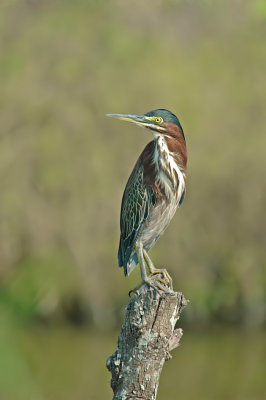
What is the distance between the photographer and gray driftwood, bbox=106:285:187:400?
12.3 ft

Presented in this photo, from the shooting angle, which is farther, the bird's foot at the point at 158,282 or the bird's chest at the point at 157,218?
the bird's chest at the point at 157,218

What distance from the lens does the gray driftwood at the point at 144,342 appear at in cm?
376

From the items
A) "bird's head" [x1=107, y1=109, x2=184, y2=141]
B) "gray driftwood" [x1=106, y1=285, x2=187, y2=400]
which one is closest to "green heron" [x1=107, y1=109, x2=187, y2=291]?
"bird's head" [x1=107, y1=109, x2=184, y2=141]

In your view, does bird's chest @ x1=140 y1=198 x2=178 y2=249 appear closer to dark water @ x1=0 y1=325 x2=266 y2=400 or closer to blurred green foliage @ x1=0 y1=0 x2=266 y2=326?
dark water @ x1=0 y1=325 x2=266 y2=400

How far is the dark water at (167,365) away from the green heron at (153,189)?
293 inches

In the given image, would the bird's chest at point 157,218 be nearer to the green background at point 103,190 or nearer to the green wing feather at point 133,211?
the green wing feather at point 133,211

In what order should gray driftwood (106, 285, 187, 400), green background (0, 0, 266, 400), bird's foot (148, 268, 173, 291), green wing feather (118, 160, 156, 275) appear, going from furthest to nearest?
green background (0, 0, 266, 400) < green wing feather (118, 160, 156, 275) < bird's foot (148, 268, 173, 291) < gray driftwood (106, 285, 187, 400)

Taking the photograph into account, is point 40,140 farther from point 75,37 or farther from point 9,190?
point 75,37

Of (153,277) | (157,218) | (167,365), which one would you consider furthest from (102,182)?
(153,277)

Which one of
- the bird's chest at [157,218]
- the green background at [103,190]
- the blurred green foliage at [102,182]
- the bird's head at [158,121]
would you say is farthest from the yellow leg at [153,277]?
the blurred green foliage at [102,182]

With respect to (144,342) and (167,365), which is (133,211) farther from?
(167,365)

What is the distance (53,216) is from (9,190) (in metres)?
1.12

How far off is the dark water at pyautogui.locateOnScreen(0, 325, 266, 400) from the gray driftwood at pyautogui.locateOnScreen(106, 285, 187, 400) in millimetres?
8054

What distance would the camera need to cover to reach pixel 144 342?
376 cm
